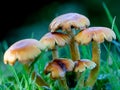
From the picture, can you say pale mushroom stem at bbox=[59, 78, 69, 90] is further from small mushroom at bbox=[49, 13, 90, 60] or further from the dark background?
the dark background

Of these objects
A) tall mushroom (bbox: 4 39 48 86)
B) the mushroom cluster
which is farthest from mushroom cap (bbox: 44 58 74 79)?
tall mushroom (bbox: 4 39 48 86)

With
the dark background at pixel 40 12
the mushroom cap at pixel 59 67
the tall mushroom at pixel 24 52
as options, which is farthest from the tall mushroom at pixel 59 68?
the dark background at pixel 40 12

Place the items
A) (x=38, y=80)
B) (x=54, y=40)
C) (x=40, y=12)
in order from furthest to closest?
(x=40, y=12)
(x=38, y=80)
(x=54, y=40)

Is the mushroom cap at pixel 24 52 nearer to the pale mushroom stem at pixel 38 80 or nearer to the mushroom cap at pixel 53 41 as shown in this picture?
the mushroom cap at pixel 53 41

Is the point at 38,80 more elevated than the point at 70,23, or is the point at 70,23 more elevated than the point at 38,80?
the point at 70,23

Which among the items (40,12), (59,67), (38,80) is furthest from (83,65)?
(40,12)

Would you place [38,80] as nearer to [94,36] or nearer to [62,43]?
[62,43]

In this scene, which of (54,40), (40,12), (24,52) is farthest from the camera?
(40,12)
